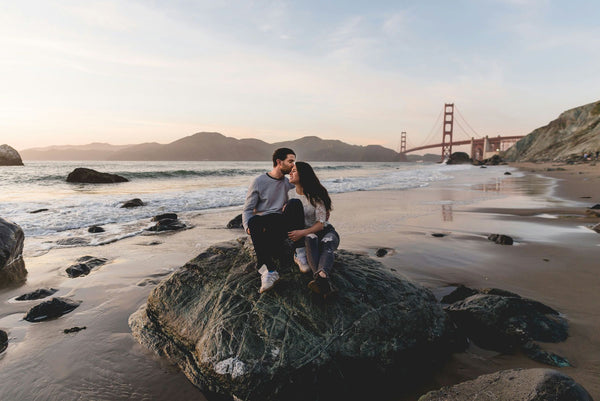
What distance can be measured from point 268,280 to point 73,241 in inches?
256

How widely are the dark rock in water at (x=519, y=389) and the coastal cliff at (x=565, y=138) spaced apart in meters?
55.9

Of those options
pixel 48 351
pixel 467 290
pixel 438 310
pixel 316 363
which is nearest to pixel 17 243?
pixel 48 351

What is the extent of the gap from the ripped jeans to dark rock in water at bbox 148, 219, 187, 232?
6379mm

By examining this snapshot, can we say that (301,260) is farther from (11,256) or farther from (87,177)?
(87,177)

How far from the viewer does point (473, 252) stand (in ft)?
19.2

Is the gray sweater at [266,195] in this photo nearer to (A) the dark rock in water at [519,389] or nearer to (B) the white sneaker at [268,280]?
(B) the white sneaker at [268,280]

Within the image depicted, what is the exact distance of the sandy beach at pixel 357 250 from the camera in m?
2.69

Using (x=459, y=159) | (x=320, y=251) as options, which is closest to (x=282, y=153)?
(x=320, y=251)

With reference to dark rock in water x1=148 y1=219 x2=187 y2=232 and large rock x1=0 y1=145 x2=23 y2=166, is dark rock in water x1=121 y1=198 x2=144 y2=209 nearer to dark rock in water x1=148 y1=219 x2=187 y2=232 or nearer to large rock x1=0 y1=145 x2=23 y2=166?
dark rock in water x1=148 y1=219 x2=187 y2=232

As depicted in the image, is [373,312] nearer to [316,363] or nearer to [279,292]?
[316,363]

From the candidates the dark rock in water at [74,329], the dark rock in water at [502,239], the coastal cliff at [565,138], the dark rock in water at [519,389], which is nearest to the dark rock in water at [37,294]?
the dark rock in water at [74,329]

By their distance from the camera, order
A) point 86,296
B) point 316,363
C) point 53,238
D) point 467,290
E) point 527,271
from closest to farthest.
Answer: point 316,363 < point 467,290 < point 86,296 < point 527,271 < point 53,238

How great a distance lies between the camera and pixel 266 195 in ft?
11.9

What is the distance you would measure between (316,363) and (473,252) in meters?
4.55
